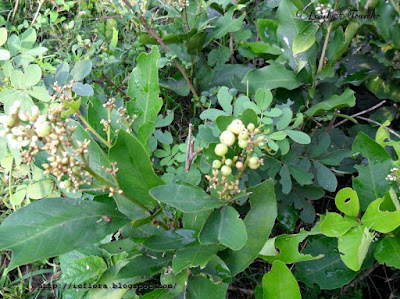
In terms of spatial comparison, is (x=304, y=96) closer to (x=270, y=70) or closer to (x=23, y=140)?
(x=270, y=70)

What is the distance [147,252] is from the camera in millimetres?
1607

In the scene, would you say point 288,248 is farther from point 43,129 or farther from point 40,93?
point 40,93

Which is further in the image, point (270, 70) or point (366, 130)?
point (366, 130)

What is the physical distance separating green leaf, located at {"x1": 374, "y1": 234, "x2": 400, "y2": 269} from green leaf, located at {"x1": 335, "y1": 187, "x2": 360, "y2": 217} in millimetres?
173

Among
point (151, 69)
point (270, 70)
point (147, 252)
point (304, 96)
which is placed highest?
point (151, 69)

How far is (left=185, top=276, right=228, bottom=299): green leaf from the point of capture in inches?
60.4

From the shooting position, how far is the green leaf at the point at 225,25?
239cm

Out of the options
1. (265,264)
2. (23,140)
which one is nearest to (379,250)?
(265,264)

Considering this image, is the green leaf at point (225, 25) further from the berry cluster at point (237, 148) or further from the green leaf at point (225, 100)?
the berry cluster at point (237, 148)

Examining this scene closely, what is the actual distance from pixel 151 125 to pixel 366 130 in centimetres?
137

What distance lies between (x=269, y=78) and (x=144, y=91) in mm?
715

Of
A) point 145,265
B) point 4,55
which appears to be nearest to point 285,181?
point 145,265

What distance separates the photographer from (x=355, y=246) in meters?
1.55

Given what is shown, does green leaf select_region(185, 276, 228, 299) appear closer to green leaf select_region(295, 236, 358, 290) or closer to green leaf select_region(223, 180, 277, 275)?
green leaf select_region(223, 180, 277, 275)
